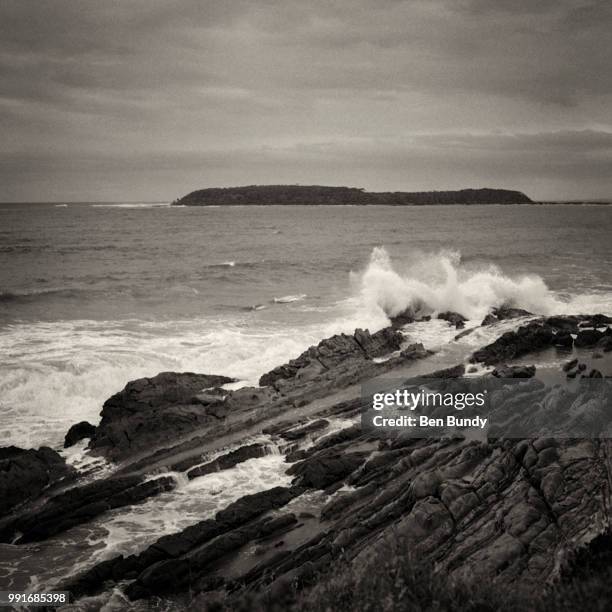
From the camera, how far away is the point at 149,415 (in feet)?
51.5

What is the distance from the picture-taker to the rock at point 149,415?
14.8 meters

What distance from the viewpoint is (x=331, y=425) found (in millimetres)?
15320

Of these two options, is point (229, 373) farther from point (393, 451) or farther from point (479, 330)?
point (479, 330)

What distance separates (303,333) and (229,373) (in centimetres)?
618

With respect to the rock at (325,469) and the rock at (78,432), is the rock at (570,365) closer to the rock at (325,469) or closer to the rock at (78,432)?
the rock at (325,469)

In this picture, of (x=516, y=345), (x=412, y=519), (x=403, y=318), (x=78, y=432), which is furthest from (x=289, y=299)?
(x=412, y=519)

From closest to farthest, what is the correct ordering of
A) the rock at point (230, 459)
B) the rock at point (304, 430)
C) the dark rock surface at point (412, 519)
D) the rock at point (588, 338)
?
the dark rock surface at point (412, 519) → the rock at point (230, 459) → the rock at point (304, 430) → the rock at point (588, 338)

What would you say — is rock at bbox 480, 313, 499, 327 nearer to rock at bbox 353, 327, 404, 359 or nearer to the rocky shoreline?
rock at bbox 353, 327, 404, 359

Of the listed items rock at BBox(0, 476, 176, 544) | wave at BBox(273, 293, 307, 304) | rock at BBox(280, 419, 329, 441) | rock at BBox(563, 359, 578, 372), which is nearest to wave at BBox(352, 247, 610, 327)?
wave at BBox(273, 293, 307, 304)

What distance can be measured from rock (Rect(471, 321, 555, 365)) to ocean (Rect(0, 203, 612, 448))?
2863 mm

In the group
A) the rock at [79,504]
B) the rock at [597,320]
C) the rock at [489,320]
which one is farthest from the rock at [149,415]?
the rock at [597,320]

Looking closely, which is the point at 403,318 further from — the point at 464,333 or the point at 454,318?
the point at 464,333

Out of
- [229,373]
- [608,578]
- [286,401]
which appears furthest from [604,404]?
[229,373]

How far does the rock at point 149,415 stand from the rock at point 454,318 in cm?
1412
